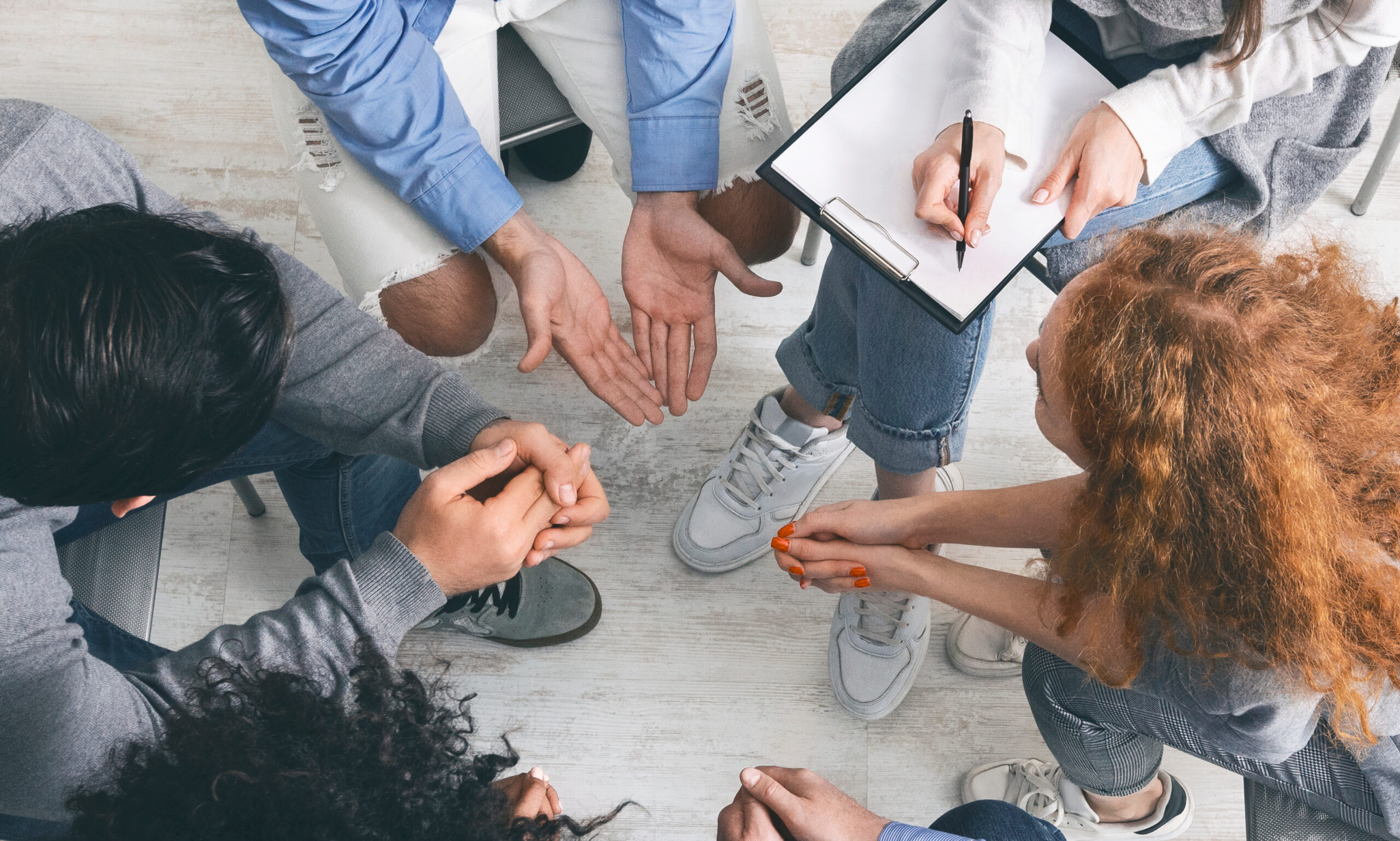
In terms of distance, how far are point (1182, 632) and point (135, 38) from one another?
204 centimetres

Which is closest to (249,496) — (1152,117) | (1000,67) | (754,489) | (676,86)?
(754,489)

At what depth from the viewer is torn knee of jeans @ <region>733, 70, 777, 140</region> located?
125 cm

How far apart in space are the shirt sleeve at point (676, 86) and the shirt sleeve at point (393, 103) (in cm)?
20

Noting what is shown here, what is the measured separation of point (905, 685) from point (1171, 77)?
905 mm

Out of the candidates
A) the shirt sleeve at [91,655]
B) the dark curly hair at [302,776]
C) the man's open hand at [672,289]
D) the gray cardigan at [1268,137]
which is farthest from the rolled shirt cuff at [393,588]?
the gray cardigan at [1268,137]

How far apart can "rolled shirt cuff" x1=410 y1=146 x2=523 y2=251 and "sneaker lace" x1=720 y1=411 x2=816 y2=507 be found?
0.53 metres

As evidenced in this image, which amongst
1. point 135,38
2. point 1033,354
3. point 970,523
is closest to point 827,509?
point 970,523

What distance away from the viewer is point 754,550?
151cm

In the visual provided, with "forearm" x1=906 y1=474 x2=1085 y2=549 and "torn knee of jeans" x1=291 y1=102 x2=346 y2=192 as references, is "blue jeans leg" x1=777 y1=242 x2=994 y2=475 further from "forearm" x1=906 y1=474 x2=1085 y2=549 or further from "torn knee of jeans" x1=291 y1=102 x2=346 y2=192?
"torn knee of jeans" x1=291 y1=102 x2=346 y2=192

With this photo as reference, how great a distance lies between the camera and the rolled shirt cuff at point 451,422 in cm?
105

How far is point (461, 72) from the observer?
124 cm

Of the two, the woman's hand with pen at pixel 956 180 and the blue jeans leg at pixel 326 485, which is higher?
the woman's hand with pen at pixel 956 180

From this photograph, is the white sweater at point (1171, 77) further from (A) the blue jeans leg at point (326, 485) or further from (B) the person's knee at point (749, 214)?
(A) the blue jeans leg at point (326, 485)

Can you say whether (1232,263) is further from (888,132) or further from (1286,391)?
(888,132)
